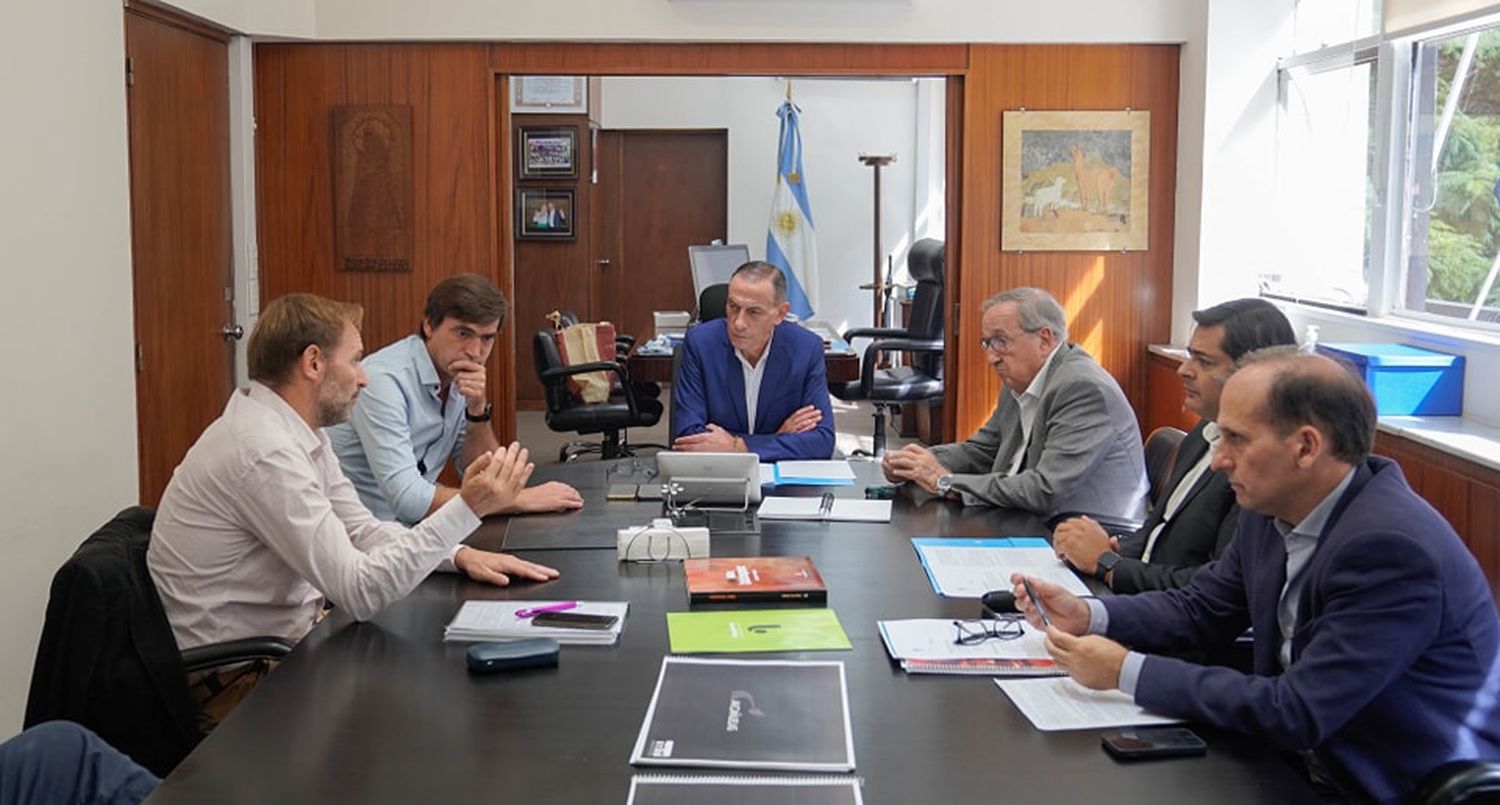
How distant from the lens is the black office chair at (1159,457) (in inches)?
156

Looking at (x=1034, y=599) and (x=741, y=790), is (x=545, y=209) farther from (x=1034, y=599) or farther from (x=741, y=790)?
(x=741, y=790)

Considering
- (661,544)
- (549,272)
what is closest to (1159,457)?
(661,544)

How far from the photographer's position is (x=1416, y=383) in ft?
15.2

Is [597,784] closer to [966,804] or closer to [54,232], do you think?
[966,804]

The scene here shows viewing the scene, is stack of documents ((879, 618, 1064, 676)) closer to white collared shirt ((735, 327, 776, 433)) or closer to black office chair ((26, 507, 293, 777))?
black office chair ((26, 507, 293, 777))

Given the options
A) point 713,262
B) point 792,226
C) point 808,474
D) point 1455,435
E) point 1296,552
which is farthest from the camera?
point 792,226

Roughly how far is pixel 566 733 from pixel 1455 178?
13.3 ft

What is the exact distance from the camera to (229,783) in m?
1.87

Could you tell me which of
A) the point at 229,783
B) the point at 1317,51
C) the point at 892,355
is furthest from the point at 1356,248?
the point at 892,355

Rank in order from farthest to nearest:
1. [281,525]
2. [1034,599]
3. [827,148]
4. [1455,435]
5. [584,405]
Result: [827,148], [584,405], [1455,435], [281,525], [1034,599]

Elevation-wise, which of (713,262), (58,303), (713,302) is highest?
(713,262)

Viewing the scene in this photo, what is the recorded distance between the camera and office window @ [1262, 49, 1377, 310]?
5574 mm

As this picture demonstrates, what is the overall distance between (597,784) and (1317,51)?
502cm

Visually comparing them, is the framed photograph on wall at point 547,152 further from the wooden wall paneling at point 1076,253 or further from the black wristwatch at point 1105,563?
the black wristwatch at point 1105,563
